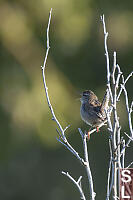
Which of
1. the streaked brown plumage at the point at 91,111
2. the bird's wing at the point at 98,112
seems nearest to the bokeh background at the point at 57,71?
the streaked brown plumage at the point at 91,111

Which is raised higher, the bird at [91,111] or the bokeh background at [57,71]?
the bokeh background at [57,71]

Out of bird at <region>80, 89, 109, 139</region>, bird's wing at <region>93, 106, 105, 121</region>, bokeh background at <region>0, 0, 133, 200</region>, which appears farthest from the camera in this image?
bokeh background at <region>0, 0, 133, 200</region>

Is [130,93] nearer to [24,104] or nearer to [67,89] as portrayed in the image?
[67,89]

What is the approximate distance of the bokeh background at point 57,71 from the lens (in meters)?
10.7

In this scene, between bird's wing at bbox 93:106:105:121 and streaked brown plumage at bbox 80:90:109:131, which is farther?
streaked brown plumage at bbox 80:90:109:131

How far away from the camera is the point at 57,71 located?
11.6 meters

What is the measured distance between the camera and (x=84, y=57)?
11898 mm

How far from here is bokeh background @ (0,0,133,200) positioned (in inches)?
423

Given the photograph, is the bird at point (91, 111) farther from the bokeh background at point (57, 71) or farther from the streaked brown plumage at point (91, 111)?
the bokeh background at point (57, 71)

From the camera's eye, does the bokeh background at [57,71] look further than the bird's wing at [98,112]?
Yes

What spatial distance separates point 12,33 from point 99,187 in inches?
175

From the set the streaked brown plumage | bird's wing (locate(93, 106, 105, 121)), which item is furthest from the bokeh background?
bird's wing (locate(93, 106, 105, 121))

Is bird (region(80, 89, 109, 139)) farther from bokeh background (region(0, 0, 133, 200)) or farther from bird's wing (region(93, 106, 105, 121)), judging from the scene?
bokeh background (region(0, 0, 133, 200))

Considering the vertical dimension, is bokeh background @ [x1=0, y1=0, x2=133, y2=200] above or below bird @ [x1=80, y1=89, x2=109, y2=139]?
above
